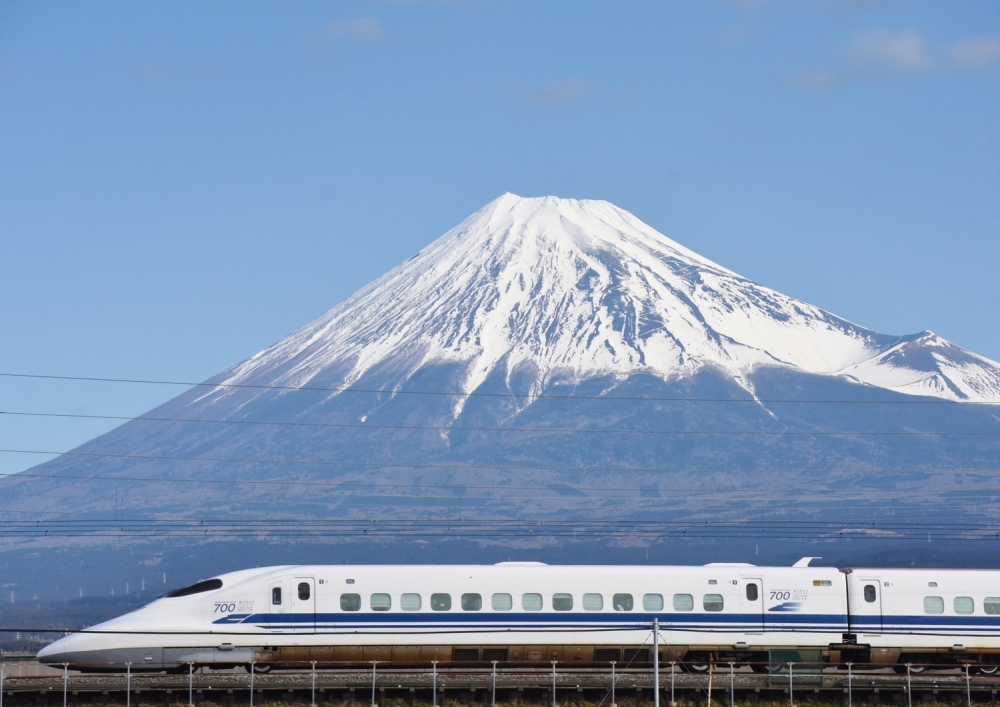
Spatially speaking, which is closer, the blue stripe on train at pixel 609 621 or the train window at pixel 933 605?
the blue stripe on train at pixel 609 621

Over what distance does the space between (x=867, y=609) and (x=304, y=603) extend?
62.9ft

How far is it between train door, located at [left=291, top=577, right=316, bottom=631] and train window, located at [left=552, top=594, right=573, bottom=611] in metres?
8.10

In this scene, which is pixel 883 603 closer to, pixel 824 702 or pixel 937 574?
pixel 937 574

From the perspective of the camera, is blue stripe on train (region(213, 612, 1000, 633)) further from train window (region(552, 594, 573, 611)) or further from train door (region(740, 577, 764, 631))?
train window (region(552, 594, 573, 611))

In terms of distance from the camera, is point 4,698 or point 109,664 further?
point 109,664

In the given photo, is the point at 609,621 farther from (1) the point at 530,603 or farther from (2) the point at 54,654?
(2) the point at 54,654

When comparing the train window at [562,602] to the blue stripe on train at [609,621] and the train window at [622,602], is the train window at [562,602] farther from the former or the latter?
the train window at [622,602]

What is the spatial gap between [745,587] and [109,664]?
21.3m

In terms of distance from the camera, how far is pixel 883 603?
54.6 m


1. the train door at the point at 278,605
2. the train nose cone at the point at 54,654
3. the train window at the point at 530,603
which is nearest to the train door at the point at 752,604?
the train window at the point at 530,603

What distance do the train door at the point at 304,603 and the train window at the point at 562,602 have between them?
8.10 meters

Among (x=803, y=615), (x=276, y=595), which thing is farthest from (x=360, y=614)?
(x=803, y=615)

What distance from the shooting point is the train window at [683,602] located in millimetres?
53969

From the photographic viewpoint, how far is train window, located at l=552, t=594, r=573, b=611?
2120 inches
